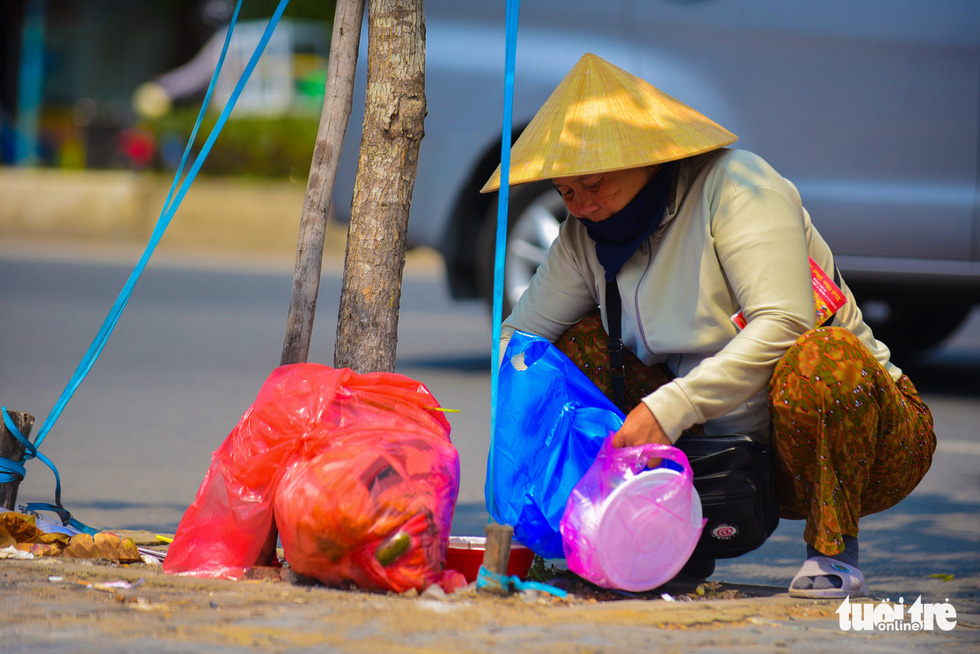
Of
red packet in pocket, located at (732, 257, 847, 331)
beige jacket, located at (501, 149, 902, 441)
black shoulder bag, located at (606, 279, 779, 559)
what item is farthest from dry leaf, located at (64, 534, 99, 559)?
red packet in pocket, located at (732, 257, 847, 331)

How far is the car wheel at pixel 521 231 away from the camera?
17.9 feet

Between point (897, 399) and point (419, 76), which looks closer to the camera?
point (897, 399)

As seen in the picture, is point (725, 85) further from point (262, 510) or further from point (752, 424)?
point (262, 510)

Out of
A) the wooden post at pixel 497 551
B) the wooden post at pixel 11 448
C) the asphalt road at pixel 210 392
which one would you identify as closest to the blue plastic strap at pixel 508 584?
the wooden post at pixel 497 551

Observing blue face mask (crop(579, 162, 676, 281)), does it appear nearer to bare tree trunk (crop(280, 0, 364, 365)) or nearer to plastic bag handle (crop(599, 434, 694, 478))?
plastic bag handle (crop(599, 434, 694, 478))

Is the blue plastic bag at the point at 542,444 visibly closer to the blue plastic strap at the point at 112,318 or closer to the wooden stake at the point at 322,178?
the wooden stake at the point at 322,178

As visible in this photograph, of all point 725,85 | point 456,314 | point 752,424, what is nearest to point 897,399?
point 752,424

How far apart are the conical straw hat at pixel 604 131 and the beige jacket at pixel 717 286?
110 millimetres

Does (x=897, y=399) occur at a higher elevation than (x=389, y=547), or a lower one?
higher

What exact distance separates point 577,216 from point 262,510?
0.95 meters

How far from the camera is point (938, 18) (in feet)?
16.4

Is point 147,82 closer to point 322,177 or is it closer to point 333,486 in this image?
point 322,177

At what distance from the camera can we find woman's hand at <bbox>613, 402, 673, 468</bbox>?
228cm

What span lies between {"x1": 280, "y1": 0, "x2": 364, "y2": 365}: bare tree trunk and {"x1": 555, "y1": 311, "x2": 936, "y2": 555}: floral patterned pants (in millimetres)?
1083
